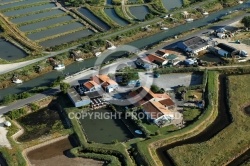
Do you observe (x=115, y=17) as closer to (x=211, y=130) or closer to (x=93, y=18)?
(x=93, y=18)

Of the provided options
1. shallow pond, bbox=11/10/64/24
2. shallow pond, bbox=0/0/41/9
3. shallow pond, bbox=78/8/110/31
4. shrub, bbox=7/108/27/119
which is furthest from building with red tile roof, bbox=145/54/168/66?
shallow pond, bbox=0/0/41/9

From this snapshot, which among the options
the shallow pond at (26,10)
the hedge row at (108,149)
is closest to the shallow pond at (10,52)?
the shallow pond at (26,10)

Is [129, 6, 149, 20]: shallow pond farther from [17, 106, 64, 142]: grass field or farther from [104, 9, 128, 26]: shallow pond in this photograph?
[17, 106, 64, 142]: grass field

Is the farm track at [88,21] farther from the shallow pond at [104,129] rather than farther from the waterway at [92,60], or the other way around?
the shallow pond at [104,129]

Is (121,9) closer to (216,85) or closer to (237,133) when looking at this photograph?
(216,85)

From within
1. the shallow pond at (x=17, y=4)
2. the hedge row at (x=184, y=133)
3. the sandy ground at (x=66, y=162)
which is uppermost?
the shallow pond at (x=17, y=4)

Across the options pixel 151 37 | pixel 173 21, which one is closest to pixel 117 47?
pixel 151 37
